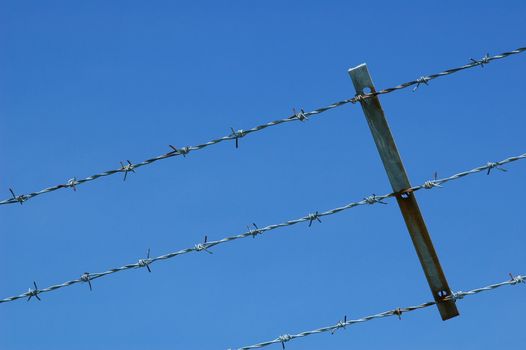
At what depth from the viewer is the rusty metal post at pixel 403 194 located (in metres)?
7.26

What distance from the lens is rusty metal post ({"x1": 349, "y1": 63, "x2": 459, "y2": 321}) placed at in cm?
726

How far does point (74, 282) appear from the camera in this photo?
750 centimetres

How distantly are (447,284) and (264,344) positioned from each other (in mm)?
1379

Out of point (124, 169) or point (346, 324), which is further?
point (124, 169)

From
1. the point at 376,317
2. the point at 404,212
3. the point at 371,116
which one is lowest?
the point at 376,317

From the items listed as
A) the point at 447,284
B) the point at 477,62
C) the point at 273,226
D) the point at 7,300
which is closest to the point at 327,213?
the point at 273,226

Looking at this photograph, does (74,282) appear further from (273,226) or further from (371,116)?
(371,116)

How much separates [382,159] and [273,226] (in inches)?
36.1

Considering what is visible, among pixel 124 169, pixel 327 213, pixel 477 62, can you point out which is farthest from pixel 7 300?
pixel 477 62

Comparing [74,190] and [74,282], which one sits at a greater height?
[74,190]

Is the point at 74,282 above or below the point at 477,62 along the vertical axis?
below

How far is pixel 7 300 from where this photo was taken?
764 centimetres

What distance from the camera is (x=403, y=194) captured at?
7.32 metres

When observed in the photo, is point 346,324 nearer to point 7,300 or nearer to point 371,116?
point 371,116
